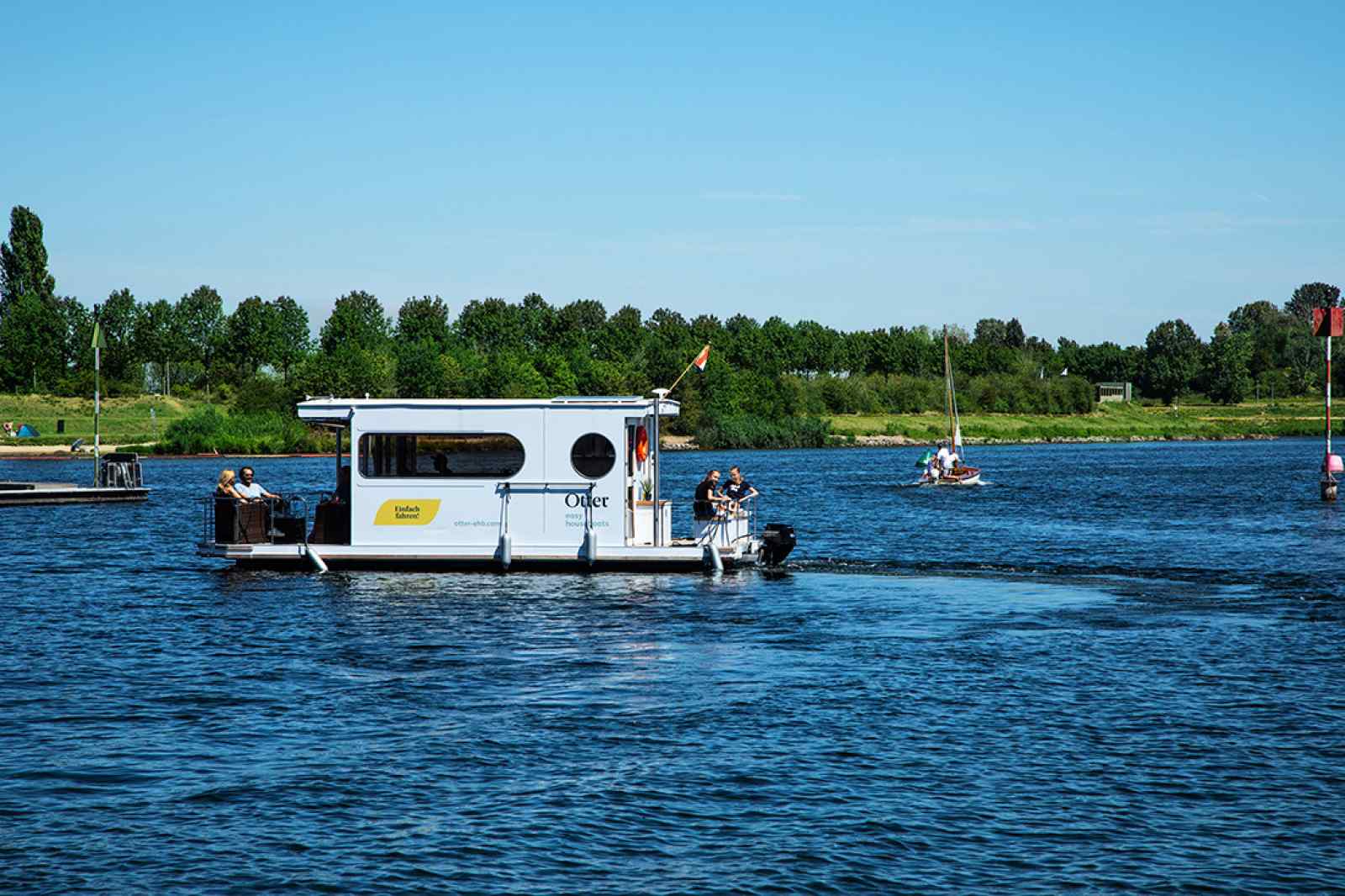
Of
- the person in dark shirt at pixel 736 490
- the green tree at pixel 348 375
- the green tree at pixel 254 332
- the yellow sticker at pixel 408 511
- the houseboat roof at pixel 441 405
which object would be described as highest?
the green tree at pixel 254 332

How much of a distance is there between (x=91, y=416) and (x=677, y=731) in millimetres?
149173

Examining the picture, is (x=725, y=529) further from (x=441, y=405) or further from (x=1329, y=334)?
(x=1329, y=334)

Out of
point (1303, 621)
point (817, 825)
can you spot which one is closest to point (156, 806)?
point (817, 825)

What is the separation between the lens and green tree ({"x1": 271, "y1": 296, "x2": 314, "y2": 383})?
616ft

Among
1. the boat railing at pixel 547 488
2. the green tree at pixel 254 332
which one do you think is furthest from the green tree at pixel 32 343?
the boat railing at pixel 547 488

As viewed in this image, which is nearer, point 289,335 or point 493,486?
point 493,486

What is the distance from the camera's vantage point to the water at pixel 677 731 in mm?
13477

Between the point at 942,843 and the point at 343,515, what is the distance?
2181 cm

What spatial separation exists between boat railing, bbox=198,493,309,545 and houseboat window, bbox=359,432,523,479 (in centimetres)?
200

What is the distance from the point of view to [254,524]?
33750 millimetres

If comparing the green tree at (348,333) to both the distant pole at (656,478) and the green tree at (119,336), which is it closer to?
the green tree at (119,336)

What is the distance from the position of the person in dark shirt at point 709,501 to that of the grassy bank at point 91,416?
391 feet

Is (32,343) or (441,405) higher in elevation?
(32,343)

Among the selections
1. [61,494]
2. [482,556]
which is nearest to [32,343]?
[61,494]
